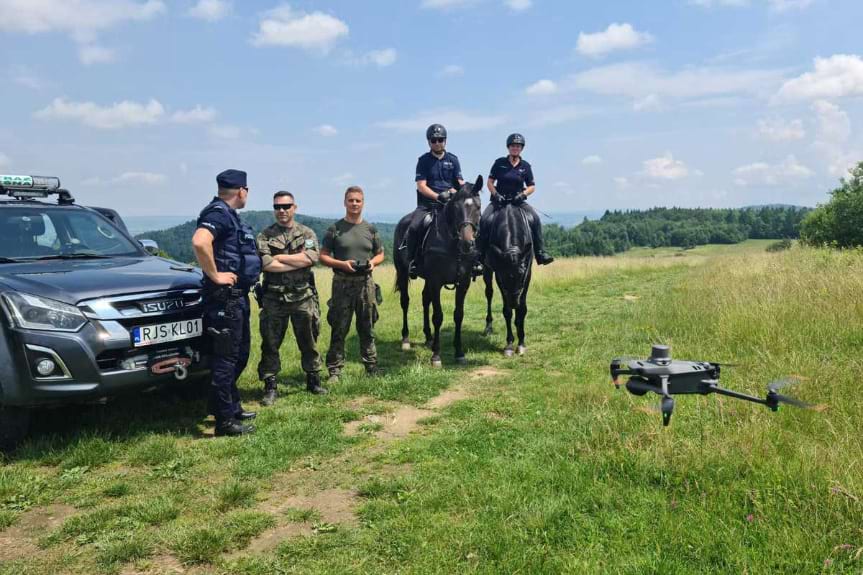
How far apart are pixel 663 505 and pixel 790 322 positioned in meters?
5.49

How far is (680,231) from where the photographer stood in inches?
3374

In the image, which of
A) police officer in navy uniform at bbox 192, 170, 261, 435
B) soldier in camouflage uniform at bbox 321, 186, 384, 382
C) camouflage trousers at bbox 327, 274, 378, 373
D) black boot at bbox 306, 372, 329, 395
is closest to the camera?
police officer in navy uniform at bbox 192, 170, 261, 435

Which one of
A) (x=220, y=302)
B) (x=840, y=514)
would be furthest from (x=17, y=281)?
(x=840, y=514)

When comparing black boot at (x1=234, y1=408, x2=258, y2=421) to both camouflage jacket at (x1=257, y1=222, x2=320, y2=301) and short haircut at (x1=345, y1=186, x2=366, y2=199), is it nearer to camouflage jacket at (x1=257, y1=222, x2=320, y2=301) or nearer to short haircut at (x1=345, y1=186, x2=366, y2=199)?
camouflage jacket at (x1=257, y1=222, x2=320, y2=301)

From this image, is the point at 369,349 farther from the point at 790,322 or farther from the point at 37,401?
the point at 790,322

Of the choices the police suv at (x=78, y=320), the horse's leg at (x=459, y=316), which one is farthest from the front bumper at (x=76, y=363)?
the horse's leg at (x=459, y=316)

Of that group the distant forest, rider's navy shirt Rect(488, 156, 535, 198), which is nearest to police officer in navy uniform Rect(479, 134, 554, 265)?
rider's navy shirt Rect(488, 156, 535, 198)

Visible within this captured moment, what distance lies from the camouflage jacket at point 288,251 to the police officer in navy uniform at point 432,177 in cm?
278

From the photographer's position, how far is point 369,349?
24.5 feet

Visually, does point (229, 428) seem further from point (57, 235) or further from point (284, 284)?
point (57, 235)

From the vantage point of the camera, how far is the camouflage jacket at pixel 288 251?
6223 mm

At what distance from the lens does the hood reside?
14.9ft

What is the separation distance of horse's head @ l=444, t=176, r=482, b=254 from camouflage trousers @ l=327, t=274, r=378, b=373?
1.43 m

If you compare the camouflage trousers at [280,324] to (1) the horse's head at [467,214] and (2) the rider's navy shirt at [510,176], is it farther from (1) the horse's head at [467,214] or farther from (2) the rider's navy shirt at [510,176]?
(2) the rider's navy shirt at [510,176]
